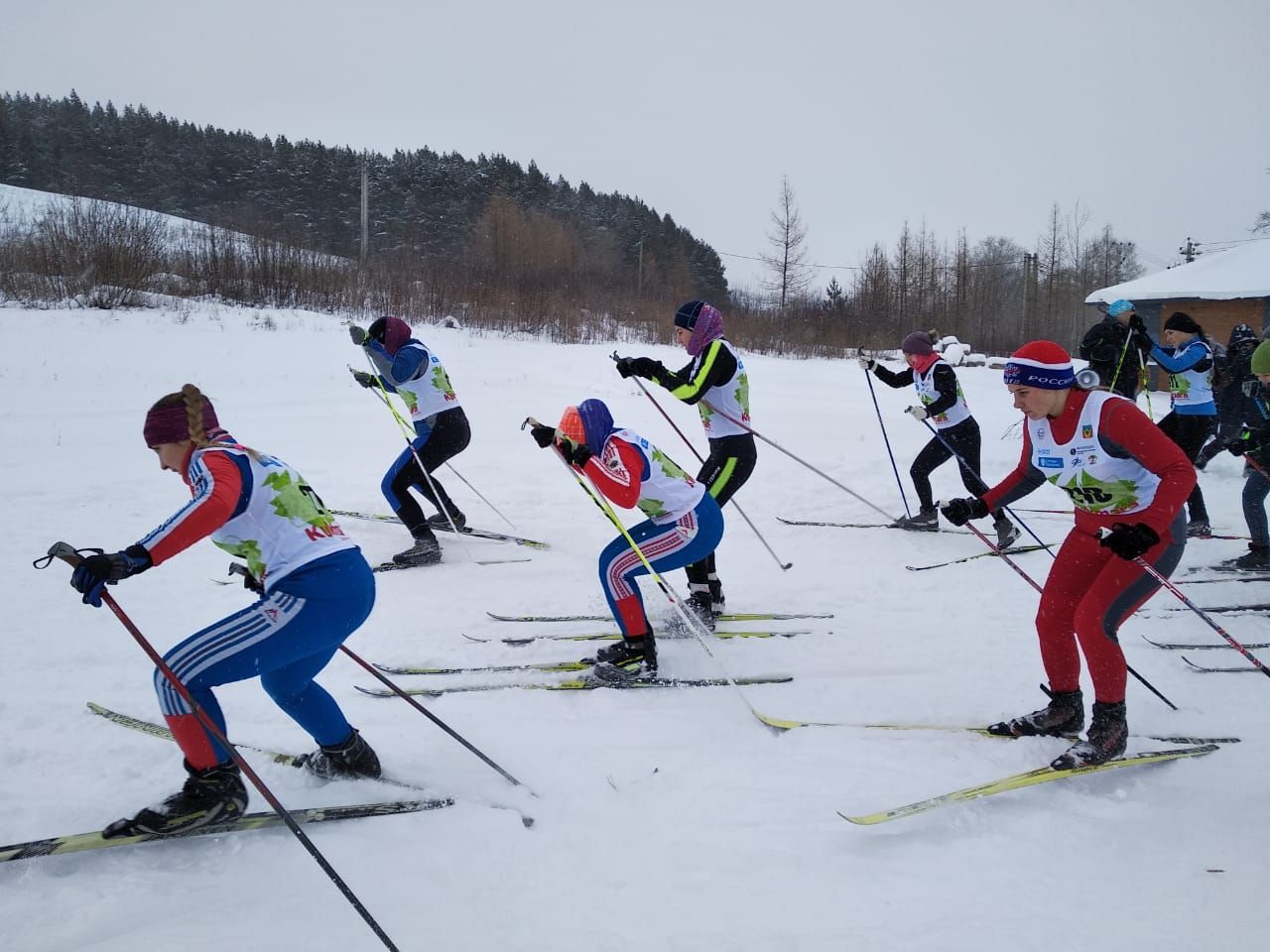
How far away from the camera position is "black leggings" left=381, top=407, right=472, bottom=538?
6004 mm

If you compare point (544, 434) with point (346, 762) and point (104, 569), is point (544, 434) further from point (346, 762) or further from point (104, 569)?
point (104, 569)

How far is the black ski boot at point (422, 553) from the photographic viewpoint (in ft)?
19.3

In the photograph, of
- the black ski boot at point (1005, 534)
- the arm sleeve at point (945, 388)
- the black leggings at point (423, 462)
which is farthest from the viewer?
the arm sleeve at point (945, 388)

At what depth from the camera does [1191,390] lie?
617 cm

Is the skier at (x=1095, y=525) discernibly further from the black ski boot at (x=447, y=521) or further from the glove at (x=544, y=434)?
the black ski boot at (x=447, y=521)

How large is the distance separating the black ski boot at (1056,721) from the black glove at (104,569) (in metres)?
3.41

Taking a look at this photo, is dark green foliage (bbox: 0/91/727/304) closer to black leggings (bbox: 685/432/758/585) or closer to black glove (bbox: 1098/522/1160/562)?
black leggings (bbox: 685/432/758/585)

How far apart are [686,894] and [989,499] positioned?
223cm

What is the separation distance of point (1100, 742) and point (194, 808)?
3.48 metres

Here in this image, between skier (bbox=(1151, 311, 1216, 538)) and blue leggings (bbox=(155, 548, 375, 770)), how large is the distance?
6509 millimetres

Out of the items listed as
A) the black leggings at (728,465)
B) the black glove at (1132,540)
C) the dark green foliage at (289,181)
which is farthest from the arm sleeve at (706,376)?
the dark green foliage at (289,181)

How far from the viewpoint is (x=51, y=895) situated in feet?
7.70

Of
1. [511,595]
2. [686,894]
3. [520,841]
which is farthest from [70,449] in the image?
[686,894]

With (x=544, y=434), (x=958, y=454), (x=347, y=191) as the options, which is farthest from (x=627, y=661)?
(x=347, y=191)
